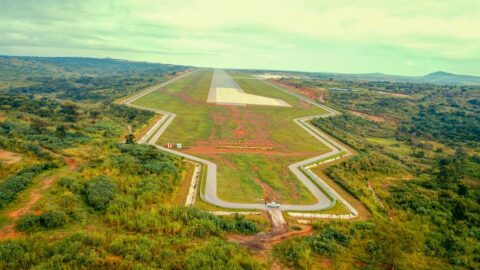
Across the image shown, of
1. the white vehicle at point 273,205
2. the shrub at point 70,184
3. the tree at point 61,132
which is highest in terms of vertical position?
the tree at point 61,132

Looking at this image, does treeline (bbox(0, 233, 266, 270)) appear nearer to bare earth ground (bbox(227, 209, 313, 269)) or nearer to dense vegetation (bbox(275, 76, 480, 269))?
bare earth ground (bbox(227, 209, 313, 269))

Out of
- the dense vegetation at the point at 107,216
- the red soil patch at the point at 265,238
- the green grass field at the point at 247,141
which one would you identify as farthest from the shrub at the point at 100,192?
the red soil patch at the point at 265,238

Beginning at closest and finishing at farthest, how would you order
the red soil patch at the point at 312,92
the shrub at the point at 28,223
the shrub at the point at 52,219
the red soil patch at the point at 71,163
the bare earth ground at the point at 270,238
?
1. the shrub at the point at 28,223
2. the bare earth ground at the point at 270,238
3. the shrub at the point at 52,219
4. the red soil patch at the point at 71,163
5. the red soil patch at the point at 312,92

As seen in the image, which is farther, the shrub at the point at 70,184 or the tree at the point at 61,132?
the tree at the point at 61,132

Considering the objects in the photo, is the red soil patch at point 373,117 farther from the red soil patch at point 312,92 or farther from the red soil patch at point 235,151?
the red soil patch at point 235,151

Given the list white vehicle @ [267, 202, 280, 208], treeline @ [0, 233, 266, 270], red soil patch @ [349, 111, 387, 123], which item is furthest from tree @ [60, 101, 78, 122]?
red soil patch @ [349, 111, 387, 123]

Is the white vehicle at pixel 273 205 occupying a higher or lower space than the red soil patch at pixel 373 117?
lower

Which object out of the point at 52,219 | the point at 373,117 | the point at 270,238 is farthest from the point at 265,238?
the point at 373,117
